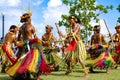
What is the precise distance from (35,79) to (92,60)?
3553mm

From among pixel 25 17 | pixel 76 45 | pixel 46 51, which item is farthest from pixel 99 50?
pixel 25 17

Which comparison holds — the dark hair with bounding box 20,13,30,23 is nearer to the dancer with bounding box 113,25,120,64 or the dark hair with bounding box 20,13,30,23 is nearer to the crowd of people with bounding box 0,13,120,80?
the crowd of people with bounding box 0,13,120,80

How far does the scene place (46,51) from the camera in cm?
1352

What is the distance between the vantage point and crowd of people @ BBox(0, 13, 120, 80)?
9430mm

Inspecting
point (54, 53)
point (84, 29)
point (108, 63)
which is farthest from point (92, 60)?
point (84, 29)

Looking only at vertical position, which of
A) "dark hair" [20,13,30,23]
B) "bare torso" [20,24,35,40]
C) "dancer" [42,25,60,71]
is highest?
"dark hair" [20,13,30,23]

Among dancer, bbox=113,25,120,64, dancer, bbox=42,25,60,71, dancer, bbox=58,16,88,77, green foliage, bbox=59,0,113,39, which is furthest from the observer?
green foliage, bbox=59,0,113,39

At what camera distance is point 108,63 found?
1270 cm

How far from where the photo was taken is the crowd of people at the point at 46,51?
9430mm

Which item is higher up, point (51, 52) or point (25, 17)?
point (25, 17)

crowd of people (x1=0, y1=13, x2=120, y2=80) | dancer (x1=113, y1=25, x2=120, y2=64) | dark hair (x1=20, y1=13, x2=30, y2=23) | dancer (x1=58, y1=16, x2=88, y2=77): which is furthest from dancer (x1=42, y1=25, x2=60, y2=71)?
dark hair (x1=20, y1=13, x2=30, y2=23)

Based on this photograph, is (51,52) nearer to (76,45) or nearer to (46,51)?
(46,51)

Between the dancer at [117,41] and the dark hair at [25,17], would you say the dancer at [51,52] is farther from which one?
the dark hair at [25,17]

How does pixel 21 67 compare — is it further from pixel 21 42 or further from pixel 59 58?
pixel 59 58
